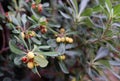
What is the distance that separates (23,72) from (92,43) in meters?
0.39

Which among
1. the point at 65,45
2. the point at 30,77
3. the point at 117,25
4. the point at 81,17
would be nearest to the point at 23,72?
the point at 30,77

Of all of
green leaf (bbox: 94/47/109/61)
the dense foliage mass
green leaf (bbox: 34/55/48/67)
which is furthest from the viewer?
green leaf (bbox: 94/47/109/61)

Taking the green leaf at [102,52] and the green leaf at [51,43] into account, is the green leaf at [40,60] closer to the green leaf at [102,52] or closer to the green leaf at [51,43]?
the green leaf at [51,43]

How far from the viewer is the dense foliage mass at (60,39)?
1.13 m

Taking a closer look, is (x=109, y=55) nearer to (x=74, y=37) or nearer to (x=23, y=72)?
(x=74, y=37)

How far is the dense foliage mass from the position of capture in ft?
3.71

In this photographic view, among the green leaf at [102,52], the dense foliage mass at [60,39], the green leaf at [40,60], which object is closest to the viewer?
the green leaf at [40,60]

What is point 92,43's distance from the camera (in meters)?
1.35

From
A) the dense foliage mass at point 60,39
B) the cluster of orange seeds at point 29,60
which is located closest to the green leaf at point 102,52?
the dense foliage mass at point 60,39

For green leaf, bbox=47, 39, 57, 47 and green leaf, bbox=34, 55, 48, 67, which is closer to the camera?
green leaf, bbox=34, 55, 48, 67

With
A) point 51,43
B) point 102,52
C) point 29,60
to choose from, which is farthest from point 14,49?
point 102,52

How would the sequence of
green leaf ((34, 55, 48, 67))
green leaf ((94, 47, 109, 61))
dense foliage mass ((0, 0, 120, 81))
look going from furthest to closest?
1. green leaf ((94, 47, 109, 61))
2. dense foliage mass ((0, 0, 120, 81))
3. green leaf ((34, 55, 48, 67))

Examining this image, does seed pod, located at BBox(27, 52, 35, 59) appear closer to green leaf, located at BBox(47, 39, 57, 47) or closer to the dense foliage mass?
the dense foliage mass

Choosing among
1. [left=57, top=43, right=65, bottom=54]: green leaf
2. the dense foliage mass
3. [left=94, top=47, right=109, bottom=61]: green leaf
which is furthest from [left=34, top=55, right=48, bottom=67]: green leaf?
[left=94, top=47, right=109, bottom=61]: green leaf
